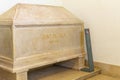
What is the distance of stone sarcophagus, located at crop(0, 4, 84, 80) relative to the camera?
1.61 m

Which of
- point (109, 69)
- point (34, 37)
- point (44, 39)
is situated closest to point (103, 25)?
point (109, 69)

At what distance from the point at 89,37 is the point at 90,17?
302mm

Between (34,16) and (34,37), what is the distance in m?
0.21

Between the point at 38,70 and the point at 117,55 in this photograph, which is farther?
the point at 38,70

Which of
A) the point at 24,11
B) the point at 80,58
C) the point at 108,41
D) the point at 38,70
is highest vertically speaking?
the point at 24,11

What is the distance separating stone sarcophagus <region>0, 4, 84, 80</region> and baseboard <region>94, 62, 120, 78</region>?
1.22 ft

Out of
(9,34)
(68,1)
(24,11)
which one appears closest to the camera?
(9,34)

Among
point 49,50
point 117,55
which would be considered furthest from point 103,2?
point 49,50

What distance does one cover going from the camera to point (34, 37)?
5.69 feet

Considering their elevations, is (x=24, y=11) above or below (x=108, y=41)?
above

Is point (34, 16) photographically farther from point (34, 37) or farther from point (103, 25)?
point (103, 25)

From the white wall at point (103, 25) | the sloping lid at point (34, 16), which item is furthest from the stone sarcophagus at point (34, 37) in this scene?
the white wall at point (103, 25)

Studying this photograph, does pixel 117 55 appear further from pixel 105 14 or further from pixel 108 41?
pixel 105 14

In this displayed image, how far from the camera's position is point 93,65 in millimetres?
2264
